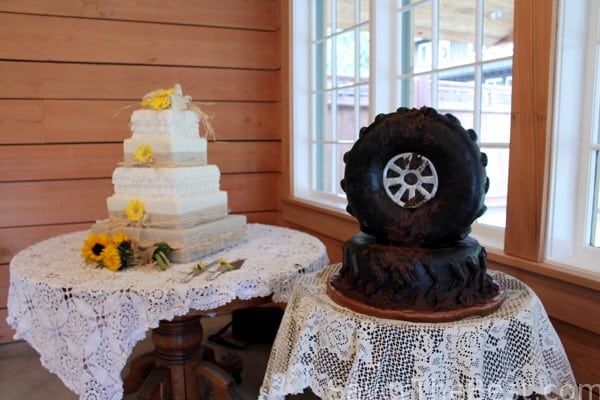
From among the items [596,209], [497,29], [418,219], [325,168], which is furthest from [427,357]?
[325,168]

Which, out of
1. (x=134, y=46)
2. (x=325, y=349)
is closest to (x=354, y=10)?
(x=134, y=46)

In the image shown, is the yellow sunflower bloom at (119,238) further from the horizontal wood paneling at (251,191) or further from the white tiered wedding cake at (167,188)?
the horizontal wood paneling at (251,191)

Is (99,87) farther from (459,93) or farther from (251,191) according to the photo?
(459,93)

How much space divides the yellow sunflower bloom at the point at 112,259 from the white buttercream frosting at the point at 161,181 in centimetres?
23

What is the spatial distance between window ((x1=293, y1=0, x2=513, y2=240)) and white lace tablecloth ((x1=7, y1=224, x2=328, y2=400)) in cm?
87

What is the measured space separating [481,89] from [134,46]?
1762mm

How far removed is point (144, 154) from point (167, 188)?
13cm

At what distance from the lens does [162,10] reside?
2568 mm

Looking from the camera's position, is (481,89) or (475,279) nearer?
(475,279)

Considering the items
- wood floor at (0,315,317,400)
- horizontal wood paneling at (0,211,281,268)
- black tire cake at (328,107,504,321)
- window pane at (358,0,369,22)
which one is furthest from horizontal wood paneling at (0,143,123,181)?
black tire cake at (328,107,504,321)

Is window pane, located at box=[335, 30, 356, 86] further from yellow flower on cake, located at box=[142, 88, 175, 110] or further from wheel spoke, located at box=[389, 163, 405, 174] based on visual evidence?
wheel spoke, located at box=[389, 163, 405, 174]

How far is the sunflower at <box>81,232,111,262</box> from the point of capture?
4.85 ft

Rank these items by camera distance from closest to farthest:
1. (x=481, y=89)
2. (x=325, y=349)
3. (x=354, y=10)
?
(x=325, y=349) → (x=481, y=89) → (x=354, y=10)

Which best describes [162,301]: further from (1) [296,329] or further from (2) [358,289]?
(2) [358,289]
